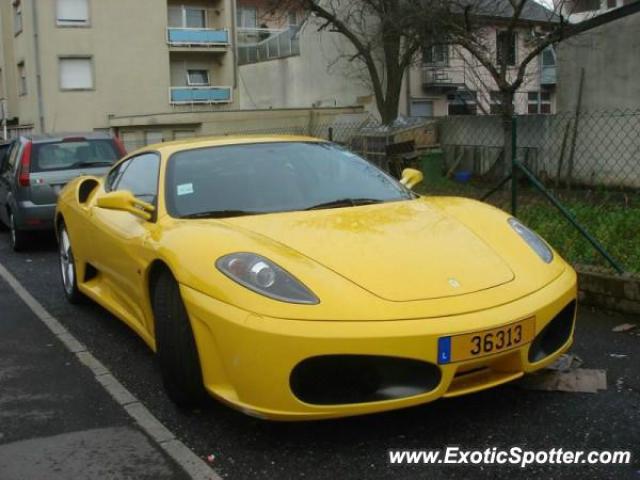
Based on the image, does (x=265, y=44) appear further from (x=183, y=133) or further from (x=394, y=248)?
(x=394, y=248)

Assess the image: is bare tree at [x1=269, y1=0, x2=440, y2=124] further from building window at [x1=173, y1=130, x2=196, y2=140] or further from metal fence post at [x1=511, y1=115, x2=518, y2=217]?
metal fence post at [x1=511, y1=115, x2=518, y2=217]

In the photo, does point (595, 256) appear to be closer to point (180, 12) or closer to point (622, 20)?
point (622, 20)

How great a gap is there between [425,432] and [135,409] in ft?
4.85

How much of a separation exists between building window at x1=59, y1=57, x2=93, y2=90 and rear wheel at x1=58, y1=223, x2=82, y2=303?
96.2 feet

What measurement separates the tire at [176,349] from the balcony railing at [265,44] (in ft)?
99.4

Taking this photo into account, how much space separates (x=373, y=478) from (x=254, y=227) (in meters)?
1.38

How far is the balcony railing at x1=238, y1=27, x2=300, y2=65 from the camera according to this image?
113 ft

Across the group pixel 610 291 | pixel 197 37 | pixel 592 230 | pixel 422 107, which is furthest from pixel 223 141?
pixel 197 37

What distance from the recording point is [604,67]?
1420 cm

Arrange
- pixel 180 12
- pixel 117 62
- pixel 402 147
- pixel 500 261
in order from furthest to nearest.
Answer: pixel 180 12 < pixel 117 62 < pixel 402 147 < pixel 500 261

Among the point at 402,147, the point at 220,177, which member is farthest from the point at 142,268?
the point at 402,147

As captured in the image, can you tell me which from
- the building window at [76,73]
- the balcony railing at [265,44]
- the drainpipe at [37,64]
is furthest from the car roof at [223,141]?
the building window at [76,73]

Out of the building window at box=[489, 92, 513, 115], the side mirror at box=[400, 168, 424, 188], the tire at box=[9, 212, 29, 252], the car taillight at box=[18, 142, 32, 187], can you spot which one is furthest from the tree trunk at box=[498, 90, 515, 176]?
the side mirror at box=[400, 168, 424, 188]

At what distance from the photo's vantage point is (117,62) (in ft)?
113
